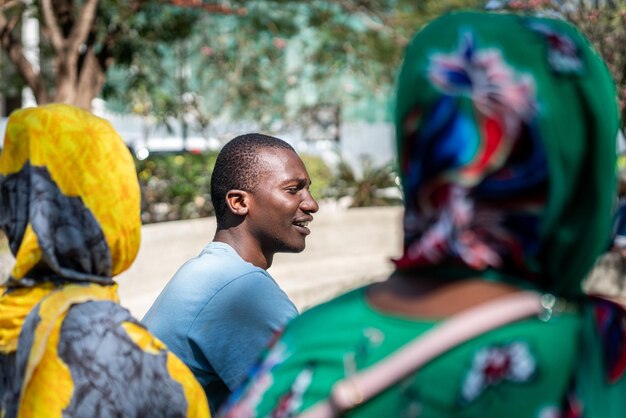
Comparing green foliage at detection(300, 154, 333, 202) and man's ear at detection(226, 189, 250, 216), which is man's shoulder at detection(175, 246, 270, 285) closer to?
man's ear at detection(226, 189, 250, 216)

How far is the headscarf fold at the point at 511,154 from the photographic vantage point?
1.60 meters

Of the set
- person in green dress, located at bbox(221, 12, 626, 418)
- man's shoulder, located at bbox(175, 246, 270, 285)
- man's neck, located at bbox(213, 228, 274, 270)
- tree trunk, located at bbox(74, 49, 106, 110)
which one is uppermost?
person in green dress, located at bbox(221, 12, 626, 418)

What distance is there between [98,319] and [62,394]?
172 millimetres

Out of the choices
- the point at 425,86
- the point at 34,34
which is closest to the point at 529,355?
the point at 425,86

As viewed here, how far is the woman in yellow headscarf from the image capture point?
2.47 m

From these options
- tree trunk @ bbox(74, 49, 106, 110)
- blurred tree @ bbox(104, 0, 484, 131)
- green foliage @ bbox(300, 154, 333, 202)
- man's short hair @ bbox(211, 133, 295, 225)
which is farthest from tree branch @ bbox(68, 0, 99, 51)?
man's short hair @ bbox(211, 133, 295, 225)

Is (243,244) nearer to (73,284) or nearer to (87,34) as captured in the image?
(73,284)

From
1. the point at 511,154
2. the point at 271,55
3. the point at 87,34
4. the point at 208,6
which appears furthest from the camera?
the point at 271,55

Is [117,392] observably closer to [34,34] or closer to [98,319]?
[98,319]

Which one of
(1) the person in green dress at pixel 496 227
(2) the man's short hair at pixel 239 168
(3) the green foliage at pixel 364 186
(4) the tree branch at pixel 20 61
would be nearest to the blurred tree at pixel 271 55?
(3) the green foliage at pixel 364 186

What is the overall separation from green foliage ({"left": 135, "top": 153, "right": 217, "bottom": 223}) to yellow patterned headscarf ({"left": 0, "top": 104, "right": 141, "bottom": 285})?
8.91 metres

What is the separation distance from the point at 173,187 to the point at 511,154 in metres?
10.3

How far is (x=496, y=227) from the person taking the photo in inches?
64.0

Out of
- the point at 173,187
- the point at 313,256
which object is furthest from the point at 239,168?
the point at 313,256
